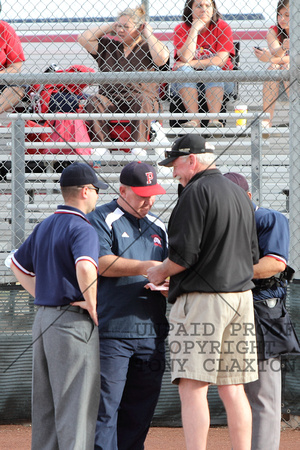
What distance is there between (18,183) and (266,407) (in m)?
2.62

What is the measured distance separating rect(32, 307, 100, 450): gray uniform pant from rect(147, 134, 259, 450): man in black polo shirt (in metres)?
0.46

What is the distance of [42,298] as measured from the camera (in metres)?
3.37

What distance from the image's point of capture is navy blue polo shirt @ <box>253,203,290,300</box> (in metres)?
3.60

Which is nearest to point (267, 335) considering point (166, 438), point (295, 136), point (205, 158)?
point (205, 158)

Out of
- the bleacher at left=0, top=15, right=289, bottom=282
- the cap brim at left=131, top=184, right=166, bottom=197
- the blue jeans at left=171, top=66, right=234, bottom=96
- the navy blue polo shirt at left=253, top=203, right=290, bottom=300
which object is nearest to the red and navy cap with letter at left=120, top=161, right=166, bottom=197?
the cap brim at left=131, top=184, right=166, bottom=197

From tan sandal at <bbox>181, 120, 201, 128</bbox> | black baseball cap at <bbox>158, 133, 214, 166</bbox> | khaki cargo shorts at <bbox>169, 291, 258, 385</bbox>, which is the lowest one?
khaki cargo shorts at <bbox>169, 291, 258, 385</bbox>

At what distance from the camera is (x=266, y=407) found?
355 centimetres

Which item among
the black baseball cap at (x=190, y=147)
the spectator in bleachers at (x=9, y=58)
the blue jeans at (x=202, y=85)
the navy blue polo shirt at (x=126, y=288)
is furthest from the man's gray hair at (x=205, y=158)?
the spectator in bleachers at (x=9, y=58)

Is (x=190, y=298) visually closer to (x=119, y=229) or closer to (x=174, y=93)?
(x=119, y=229)

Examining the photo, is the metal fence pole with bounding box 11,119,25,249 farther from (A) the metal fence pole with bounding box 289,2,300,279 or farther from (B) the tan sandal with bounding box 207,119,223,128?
(B) the tan sandal with bounding box 207,119,223,128

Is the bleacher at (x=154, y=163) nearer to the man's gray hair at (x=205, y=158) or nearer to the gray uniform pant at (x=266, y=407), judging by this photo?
the man's gray hair at (x=205, y=158)

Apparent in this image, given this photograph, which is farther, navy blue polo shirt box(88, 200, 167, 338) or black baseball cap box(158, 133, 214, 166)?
navy blue polo shirt box(88, 200, 167, 338)

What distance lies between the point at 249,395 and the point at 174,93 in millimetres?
3604

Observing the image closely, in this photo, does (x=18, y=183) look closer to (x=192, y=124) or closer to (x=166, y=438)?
(x=192, y=124)
